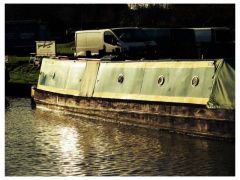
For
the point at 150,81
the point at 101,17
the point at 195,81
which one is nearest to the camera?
the point at 195,81

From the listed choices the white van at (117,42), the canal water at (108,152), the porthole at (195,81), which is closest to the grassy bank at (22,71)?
the white van at (117,42)

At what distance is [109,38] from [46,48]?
8.73 metres

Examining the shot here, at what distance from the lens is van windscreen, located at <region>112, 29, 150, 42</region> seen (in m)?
32.4

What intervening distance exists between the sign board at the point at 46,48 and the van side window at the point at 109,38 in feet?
23.9

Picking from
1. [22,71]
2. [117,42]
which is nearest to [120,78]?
[117,42]

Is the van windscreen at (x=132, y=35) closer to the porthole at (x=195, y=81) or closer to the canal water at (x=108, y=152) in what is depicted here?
the canal water at (x=108, y=152)

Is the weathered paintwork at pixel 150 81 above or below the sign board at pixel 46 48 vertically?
below

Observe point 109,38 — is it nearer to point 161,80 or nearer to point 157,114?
point 161,80

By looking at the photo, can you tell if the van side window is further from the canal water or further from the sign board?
the canal water

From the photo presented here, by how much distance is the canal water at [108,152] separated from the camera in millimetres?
13039

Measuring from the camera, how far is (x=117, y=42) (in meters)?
32.4

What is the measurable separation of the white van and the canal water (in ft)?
39.4

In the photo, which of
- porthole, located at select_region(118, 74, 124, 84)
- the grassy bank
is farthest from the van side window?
porthole, located at select_region(118, 74, 124, 84)
